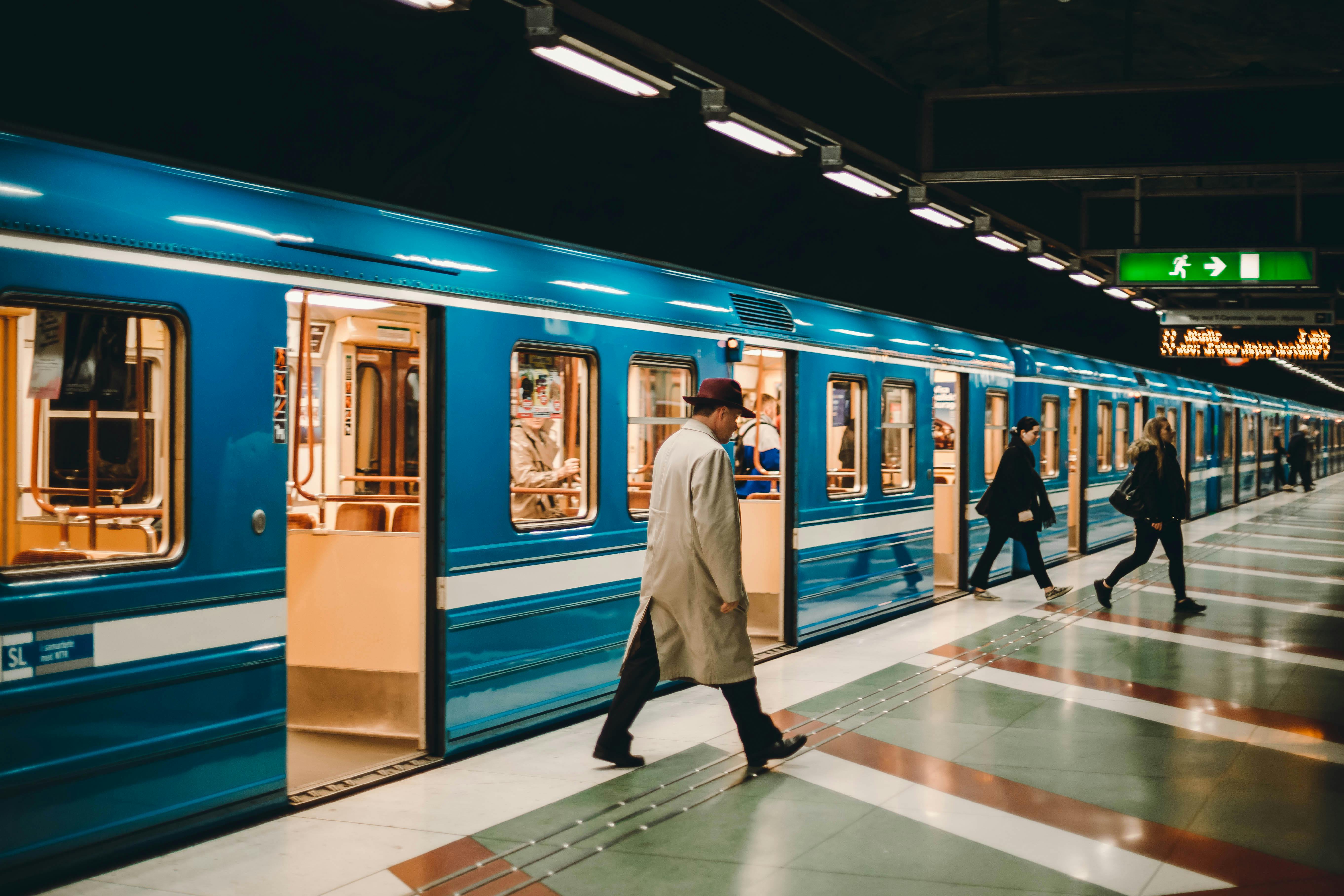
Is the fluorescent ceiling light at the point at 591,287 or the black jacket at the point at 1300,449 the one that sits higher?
the fluorescent ceiling light at the point at 591,287

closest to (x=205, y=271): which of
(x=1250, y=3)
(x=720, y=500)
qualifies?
(x=720, y=500)

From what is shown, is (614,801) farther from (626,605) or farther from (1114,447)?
(1114,447)

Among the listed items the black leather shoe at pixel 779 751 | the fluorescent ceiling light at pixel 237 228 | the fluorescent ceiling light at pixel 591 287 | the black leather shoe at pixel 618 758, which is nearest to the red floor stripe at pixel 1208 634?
the black leather shoe at pixel 779 751

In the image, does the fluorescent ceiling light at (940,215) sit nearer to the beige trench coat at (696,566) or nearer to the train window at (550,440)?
the train window at (550,440)

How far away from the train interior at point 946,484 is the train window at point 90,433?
7618 mm

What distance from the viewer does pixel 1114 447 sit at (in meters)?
16.1

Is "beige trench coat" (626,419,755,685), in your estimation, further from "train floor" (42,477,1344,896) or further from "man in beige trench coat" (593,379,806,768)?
"train floor" (42,477,1344,896)

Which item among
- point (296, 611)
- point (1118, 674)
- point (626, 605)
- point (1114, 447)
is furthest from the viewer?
point (1114, 447)

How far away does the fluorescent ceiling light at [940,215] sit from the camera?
916 centimetres

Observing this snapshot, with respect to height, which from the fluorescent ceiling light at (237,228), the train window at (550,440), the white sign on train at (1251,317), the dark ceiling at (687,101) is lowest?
the train window at (550,440)

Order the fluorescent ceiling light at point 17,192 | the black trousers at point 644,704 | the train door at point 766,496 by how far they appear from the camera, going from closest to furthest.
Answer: the fluorescent ceiling light at point 17,192, the black trousers at point 644,704, the train door at point 766,496

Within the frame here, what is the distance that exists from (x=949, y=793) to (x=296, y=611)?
3.39m

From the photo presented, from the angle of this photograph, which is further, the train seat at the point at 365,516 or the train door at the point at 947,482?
the train door at the point at 947,482

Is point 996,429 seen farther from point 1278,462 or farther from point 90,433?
point 1278,462
